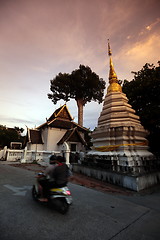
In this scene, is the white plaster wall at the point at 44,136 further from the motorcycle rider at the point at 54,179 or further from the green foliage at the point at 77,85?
the motorcycle rider at the point at 54,179

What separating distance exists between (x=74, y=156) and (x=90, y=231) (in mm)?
8420

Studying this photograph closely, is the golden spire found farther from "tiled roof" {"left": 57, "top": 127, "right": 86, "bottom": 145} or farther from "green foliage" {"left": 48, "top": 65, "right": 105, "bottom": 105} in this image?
"green foliage" {"left": 48, "top": 65, "right": 105, "bottom": 105}

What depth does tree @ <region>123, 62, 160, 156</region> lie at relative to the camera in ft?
30.6

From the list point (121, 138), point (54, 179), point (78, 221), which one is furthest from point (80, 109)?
point (78, 221)

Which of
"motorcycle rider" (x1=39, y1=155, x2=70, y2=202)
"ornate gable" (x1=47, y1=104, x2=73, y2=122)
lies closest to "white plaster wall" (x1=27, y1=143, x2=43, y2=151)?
"ornate gable" (x1=47, y1=104, x2=73, y2=122)

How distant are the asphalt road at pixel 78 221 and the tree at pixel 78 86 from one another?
22.5 metres

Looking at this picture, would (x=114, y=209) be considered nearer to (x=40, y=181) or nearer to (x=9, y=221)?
(x=40, y=181)

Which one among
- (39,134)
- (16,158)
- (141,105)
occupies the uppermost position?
(141,105)

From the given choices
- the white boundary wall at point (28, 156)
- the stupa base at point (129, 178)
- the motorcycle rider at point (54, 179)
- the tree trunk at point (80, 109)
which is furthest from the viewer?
the tree trunk at point (80, 109)

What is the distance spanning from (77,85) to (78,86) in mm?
300

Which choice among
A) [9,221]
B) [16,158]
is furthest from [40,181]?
[16,158]

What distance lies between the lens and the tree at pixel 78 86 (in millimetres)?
26359

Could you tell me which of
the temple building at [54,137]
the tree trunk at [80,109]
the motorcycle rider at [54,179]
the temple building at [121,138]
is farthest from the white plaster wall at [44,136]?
the motorcycle rider at [54,179]

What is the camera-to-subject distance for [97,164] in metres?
7.41
